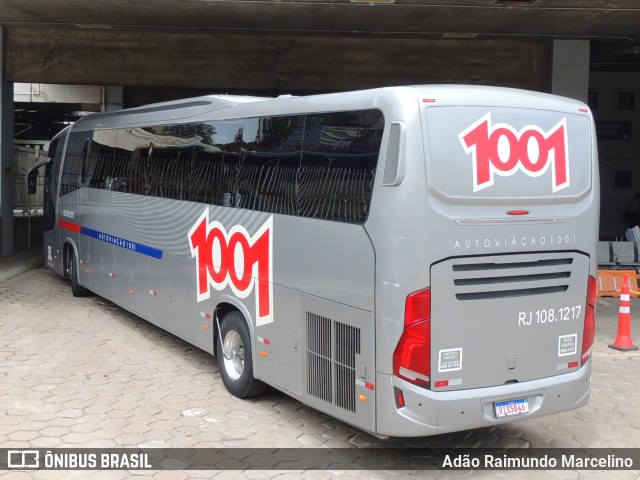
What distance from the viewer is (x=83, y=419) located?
21.1 ft

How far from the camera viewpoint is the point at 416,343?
4.96 metres

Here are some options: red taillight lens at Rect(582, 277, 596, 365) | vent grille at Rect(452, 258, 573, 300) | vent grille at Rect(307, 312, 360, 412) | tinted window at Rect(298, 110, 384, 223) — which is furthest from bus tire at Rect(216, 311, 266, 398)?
red taillight lens at Rect(582, 277, 596, 365)

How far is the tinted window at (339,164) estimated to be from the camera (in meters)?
5.27

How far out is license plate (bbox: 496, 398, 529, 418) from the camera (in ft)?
17.1

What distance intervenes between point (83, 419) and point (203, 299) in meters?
1.95

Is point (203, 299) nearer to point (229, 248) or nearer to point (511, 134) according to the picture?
point (229, 248)

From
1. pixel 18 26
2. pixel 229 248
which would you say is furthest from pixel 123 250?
pixel 18 26

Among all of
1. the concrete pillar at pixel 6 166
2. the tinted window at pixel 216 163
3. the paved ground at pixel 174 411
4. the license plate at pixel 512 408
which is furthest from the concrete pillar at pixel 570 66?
the concrete pillar at pixel 6 166

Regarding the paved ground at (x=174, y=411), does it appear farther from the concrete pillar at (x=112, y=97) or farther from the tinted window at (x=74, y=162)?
the concrete pillar at (x=112, y=97)

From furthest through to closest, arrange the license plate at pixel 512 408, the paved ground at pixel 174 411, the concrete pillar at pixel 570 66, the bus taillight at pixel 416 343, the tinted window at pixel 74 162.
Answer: the concrete pillar at pixel 570 66 → the tinted window at pixel 74 162 → the paved ground at pixel 174 411 → the license plate at pixel 512 408 → the bus taillight at pixel 416 343

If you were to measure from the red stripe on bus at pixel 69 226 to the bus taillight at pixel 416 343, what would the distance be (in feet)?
29.1

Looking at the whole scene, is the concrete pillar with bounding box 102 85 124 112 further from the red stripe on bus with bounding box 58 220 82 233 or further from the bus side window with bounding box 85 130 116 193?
the bus side window with bounding box 85 130 116 193

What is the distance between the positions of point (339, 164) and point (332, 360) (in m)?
1.63

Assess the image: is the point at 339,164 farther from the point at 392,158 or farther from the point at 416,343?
the point at 416,343
